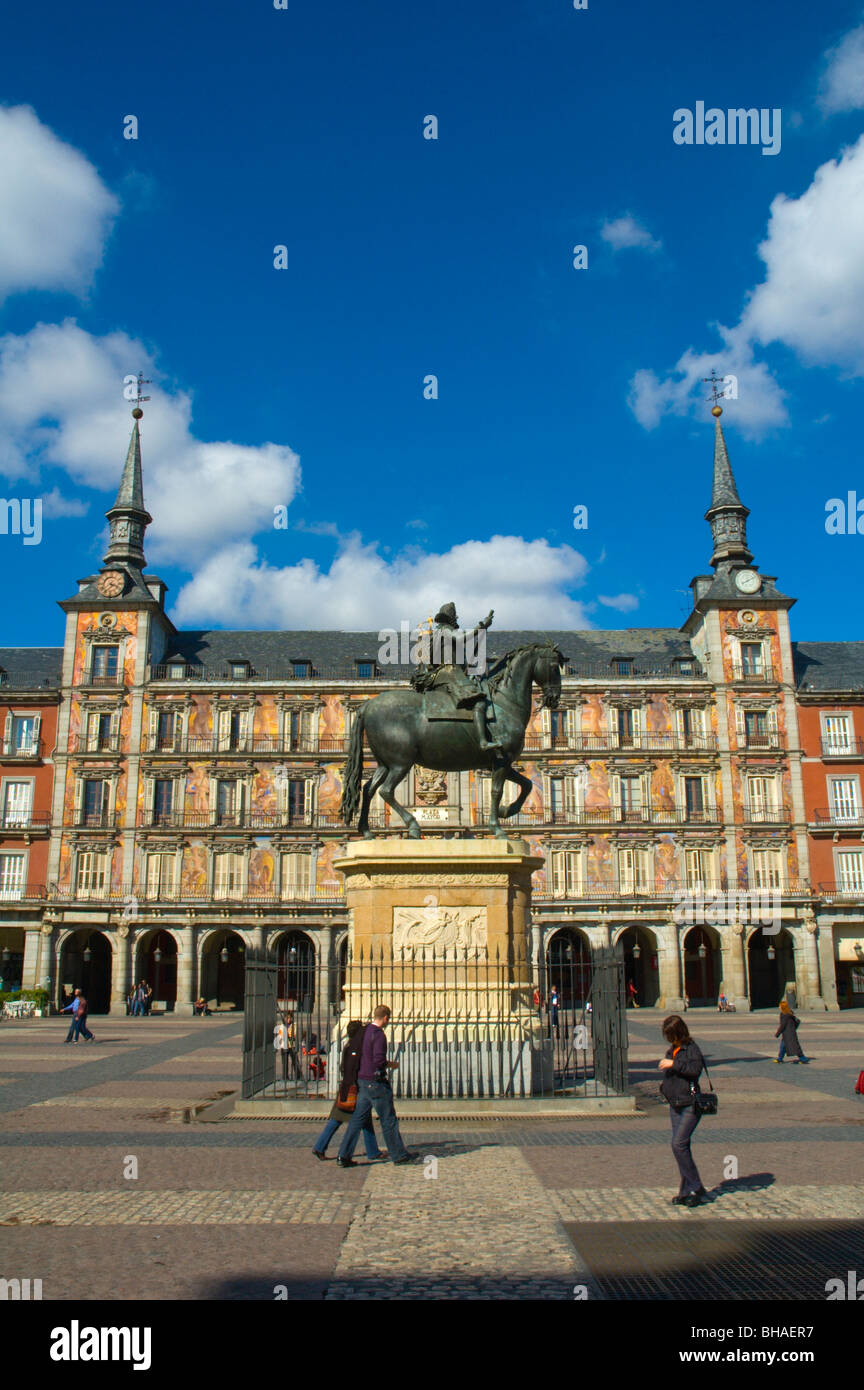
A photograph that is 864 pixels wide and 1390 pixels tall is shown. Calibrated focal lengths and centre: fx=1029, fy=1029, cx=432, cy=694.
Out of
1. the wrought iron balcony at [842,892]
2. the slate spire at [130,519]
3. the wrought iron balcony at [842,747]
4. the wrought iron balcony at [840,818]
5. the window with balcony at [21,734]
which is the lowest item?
the wrought iron balcony at [842,892]

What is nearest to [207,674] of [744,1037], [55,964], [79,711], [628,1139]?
[79,711]

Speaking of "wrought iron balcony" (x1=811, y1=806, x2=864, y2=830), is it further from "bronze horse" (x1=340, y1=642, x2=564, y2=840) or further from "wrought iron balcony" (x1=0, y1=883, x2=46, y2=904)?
"bronze horse" (x1=340, y1=642, x2=564, y2=840)

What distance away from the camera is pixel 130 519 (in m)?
57.2

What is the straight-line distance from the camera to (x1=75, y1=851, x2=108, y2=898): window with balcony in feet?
164

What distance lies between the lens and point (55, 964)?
161 ft

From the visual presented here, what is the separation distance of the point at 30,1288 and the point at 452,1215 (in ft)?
10.3

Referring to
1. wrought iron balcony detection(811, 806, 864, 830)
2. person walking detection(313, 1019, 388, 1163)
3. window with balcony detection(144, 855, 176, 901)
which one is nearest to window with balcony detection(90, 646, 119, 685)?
window with balcony detection(144, 855, 176, 901)

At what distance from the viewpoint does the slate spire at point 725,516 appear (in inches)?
2213

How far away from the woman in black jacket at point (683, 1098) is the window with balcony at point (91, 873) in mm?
45387

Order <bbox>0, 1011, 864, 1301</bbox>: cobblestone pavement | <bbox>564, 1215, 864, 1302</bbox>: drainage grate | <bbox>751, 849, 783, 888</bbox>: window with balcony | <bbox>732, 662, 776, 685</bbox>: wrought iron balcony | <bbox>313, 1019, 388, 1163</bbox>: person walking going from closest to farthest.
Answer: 1. <bbox>564, 1215, 864, 1302</bbox>: drainage grate
2. <bbox>0, 1011, 864, 1301</bbox>: cobblestone pavement
3. <bbox>313, 1019, 388, 1163</bbox>: person walking
4. <bbox>751, 849, 783, 888</bbox>: window with balcony
5. <bbox>732, 662, 776, 685</bbox>: wrought iron balcony

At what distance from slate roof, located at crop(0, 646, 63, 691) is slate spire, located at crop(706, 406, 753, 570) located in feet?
120

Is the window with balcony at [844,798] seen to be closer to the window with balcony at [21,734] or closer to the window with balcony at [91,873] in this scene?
the window with balcony at [91,873]

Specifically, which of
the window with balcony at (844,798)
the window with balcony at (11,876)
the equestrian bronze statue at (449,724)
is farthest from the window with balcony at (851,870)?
the equestrian bronze statue at (449,724)

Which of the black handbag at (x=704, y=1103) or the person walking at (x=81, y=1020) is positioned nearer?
the black handbag at (x=704, y=1103)
